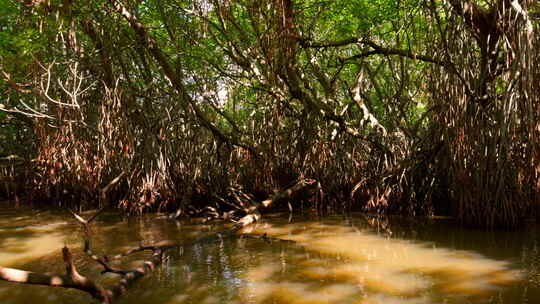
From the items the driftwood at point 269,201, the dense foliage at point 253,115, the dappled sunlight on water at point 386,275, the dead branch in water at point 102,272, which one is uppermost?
the dense foliage at point 253,115

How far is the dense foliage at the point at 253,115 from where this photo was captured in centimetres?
482

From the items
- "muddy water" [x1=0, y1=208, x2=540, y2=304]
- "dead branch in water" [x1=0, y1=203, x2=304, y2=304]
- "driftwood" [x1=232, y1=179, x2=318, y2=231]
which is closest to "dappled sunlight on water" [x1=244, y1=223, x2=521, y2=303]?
"muddy water" [x1=0, y1=208, x2=540, y2=304]

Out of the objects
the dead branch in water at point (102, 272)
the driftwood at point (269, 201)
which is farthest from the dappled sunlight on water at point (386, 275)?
the driftwood at point (269, 201)

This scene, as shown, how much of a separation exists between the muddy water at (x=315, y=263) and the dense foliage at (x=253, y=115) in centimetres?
85

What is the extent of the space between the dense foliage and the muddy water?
0.85m

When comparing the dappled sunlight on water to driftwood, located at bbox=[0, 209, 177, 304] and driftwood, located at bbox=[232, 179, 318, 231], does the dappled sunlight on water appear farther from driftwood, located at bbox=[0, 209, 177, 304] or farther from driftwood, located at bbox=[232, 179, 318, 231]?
driftwood, located at bbox=[232, 179, 318, 231]

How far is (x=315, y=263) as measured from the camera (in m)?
3.69

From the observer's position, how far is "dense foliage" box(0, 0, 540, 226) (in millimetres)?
Answer: 4820

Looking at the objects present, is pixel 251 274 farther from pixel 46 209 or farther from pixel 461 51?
pixel 46 209

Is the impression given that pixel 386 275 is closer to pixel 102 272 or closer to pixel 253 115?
pixel 102 272

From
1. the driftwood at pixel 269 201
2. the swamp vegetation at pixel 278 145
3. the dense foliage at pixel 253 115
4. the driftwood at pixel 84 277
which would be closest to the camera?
the driftwood at pixel 84 277

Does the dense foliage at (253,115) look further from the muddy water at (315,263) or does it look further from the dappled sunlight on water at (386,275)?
the dappled sunlight on water at (386,275)

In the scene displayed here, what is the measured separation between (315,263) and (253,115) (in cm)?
408

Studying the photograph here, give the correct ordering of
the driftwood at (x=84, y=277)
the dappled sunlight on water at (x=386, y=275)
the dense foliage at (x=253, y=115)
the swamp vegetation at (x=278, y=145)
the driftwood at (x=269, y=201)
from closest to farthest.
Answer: the driftwood at (x=84, y=277) → the dappled sunlight on water at (x=386, y=275) → the swamp vegetation at (x=278, y=145) → the dense foliage at (x=253, y=115) → the driftwood at (x=269, y=201)
